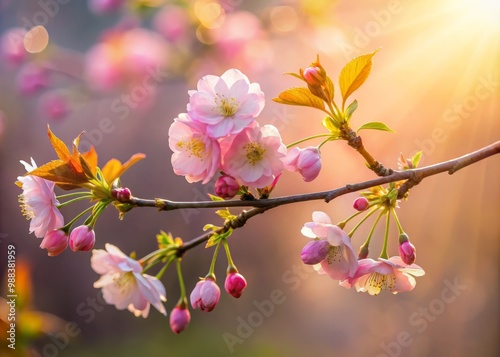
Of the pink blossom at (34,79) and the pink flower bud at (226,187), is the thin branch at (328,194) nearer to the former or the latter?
the pink flower bud at (226,187)

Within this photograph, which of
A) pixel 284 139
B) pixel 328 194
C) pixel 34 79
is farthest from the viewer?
pixel 284 139

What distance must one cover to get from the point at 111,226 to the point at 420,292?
5.54 ft

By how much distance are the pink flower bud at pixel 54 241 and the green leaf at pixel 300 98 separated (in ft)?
1.02

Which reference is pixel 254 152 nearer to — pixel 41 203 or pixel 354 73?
pixel 354 73

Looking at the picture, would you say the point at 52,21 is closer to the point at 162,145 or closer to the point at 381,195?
the point at 162,145

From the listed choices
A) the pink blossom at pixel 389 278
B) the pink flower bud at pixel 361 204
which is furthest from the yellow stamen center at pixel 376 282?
the pink flower bud at pixel 361 204

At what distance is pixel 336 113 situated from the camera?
24.3 inches

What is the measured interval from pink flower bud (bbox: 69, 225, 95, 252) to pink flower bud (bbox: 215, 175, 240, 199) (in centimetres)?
16

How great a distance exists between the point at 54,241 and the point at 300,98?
34cm

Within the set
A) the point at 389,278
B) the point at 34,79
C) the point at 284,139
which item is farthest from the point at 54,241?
the point at 284,139

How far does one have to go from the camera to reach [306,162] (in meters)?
0.60

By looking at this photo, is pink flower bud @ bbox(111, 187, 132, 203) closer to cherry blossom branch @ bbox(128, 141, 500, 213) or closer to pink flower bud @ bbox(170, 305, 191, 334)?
cherry blossom branch @ bbox(128, 141, 500, 213)

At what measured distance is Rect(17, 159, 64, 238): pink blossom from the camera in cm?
62

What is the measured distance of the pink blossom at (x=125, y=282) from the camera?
2.03 feet
